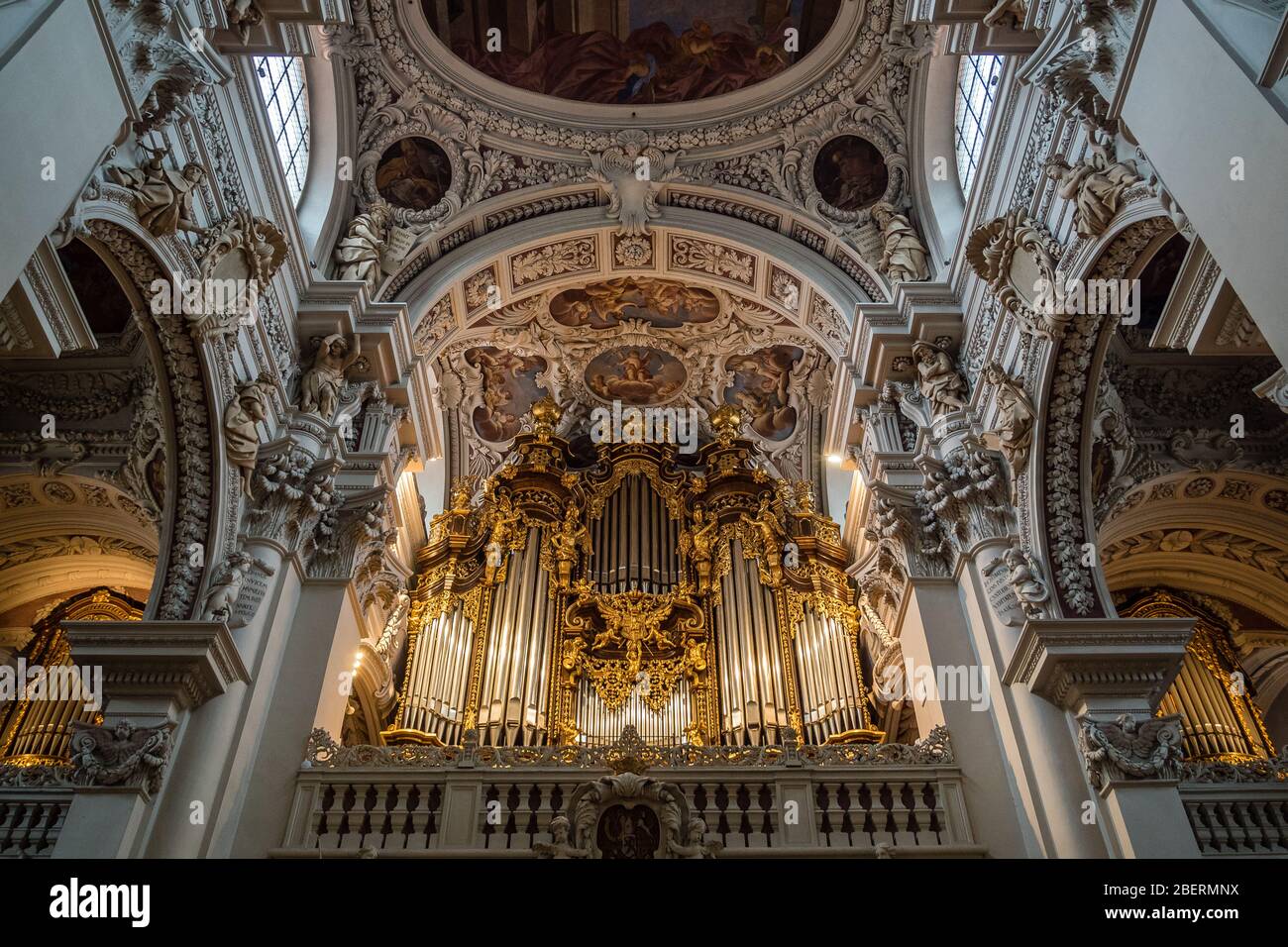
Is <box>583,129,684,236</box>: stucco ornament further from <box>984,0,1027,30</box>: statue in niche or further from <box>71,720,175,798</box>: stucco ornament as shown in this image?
<box>71,720,175,798</box>: stucco ornament

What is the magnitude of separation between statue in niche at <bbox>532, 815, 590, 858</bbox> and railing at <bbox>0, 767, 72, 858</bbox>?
3.49m

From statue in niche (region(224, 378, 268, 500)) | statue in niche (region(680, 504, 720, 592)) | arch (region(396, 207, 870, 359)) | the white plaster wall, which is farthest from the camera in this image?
statue in niche (region(680, 504, 720, 592))

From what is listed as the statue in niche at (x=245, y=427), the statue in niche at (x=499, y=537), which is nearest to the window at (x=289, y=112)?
the statue in niche at (x=245, y=427)

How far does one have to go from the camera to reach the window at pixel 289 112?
428 inches

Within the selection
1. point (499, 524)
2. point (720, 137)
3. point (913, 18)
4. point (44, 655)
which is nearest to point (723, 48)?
point (720, 137)

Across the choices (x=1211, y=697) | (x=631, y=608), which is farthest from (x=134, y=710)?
(x=1211, y=697)

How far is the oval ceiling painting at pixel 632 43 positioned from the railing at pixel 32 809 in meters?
9.40

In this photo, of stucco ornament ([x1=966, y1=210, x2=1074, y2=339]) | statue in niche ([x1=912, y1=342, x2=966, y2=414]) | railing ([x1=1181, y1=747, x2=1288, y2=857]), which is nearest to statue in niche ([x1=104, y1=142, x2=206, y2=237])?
stucco ornament ([x1=966, y1=210, x2=1074, y2=339])

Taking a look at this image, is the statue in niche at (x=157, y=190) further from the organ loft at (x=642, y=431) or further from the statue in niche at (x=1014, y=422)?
the statue in niche at (x=1014, y=422)

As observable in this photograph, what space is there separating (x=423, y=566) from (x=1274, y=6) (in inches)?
406

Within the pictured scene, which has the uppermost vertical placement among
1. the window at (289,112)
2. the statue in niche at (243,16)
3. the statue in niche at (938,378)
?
the window at (289,112)

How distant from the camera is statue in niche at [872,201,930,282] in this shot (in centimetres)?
1180

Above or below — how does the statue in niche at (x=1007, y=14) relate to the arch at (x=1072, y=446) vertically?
above

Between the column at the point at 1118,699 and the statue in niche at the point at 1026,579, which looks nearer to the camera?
the column at the point at 1118,699
